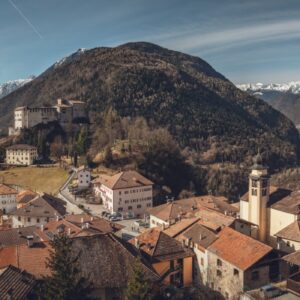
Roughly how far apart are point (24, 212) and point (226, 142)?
475 ft

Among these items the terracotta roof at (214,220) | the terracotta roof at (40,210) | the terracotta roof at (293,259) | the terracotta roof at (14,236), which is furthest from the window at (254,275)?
the terracotta roof at (40,210)

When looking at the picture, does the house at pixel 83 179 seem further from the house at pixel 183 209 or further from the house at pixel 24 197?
the house at pixel 183 209

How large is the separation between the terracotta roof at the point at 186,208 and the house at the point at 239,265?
771 inches

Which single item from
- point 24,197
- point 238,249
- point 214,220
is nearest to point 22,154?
point 24,197

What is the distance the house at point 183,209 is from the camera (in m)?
61.0

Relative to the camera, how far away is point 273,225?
50719 mm

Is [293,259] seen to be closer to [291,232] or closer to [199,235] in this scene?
[291,232]

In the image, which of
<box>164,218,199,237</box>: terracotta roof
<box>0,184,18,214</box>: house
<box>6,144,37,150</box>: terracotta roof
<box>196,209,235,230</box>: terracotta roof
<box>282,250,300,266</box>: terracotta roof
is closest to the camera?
<box>282,250,300,266</box>: terracotta roof

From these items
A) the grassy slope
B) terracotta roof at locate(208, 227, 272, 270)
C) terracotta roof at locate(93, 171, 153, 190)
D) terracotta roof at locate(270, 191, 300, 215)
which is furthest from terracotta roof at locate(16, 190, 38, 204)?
terracotta roof at locate(208, 227, 272, 270)

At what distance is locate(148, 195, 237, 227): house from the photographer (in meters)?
61.0

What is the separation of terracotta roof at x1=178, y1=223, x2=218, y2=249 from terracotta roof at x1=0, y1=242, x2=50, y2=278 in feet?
43.9

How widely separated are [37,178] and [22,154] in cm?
1656

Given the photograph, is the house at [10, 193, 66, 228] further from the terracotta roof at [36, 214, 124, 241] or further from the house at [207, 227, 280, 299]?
the house at [207, 227, 280, 299]

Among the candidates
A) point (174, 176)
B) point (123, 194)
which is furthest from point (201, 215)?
point (174, 176)
